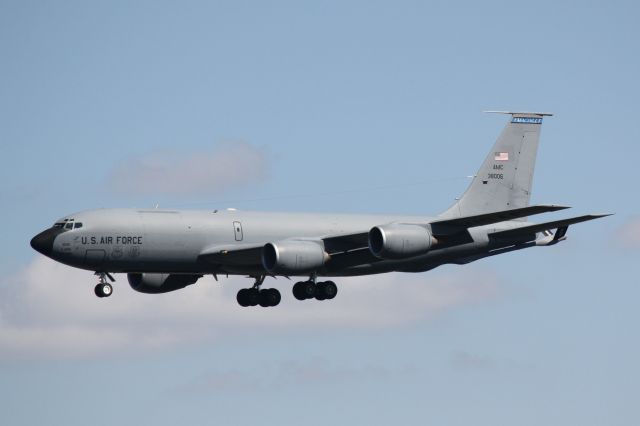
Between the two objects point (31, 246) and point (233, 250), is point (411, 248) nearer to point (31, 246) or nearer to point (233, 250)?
point (233, 250)

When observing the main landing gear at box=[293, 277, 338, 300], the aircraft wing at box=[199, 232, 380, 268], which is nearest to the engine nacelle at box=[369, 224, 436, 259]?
the aircraft wing at box=[199, 232, 380, 268]

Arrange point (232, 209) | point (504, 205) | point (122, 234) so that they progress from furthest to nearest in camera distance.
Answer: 1. point (504, 205)
2. point (232, 209)
3. point (122, 234)

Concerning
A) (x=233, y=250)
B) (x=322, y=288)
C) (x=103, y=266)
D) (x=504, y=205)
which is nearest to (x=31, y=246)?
(x=103, y=266)

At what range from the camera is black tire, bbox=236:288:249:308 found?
74.7 metres

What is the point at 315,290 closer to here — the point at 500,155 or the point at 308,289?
the point at 308,289

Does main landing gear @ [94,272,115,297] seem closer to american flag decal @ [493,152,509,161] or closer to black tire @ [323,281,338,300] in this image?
black tire @ [323,281,338,300]

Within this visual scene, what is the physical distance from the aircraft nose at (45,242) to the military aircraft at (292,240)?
0.15 feet

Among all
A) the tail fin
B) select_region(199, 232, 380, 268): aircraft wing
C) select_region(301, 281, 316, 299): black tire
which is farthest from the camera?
the tail fin

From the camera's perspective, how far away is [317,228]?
73.2m

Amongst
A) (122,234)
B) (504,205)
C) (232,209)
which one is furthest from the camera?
(504,205)

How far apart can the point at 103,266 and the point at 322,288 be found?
10978mm

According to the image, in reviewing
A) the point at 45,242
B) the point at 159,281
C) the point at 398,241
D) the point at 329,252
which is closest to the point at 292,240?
the point at 329,252

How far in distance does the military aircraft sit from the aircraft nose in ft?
0.15

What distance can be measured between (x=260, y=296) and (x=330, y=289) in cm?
463
